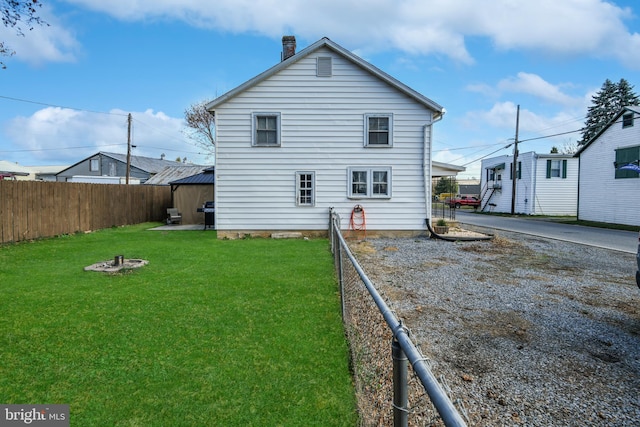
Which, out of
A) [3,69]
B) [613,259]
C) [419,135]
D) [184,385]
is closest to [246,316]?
[184,385]

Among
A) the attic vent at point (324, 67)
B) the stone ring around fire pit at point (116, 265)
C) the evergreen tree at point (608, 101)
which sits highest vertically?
the evergreen tree at point (608, 101)

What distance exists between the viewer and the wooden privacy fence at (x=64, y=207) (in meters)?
12.5

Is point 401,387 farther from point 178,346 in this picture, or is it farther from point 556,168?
point 556,168

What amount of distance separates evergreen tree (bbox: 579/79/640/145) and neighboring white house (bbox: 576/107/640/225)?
31630mm

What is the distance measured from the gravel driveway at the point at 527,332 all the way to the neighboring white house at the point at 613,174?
13895mm

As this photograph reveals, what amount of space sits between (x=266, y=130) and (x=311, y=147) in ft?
5.65

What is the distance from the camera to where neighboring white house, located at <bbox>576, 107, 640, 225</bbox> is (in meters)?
20.3

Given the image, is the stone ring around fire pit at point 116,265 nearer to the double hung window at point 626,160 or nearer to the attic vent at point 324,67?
the attic vent at point 324,67

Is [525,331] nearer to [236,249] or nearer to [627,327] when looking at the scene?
[627,327]

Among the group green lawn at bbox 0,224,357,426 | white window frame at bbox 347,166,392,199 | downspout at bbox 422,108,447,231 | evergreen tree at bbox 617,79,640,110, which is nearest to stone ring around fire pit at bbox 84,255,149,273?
green lawn at bbox 0,224,357,426

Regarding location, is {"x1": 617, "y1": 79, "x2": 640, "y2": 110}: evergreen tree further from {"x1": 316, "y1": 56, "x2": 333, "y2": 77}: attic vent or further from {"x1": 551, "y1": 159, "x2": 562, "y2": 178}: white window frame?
{"x1": 316, "y1": 56, "x2": 333, "y2": 77}: attic vent

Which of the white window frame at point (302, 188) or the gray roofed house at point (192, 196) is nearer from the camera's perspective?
the white window frame at point (302, 188)

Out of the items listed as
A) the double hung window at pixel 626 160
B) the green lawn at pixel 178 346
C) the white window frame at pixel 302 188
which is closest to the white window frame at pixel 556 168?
the double hung window at pixel 626 160

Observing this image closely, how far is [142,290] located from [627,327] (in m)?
7.00
